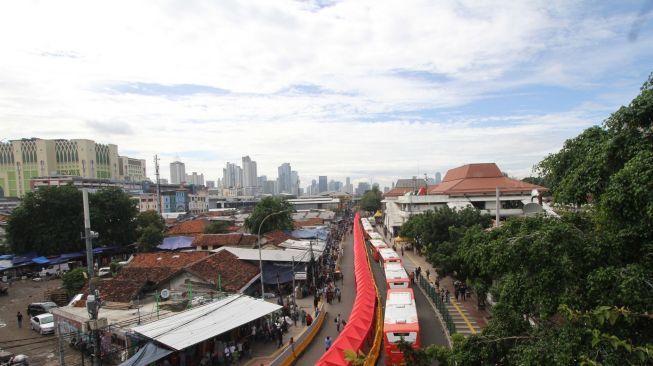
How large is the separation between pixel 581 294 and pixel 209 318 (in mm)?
12915

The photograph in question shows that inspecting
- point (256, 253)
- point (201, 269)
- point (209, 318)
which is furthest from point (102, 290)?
point (256, 253)

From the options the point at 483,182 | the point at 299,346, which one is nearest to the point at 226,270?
the point at 299,346

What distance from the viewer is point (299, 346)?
1730 centimetres

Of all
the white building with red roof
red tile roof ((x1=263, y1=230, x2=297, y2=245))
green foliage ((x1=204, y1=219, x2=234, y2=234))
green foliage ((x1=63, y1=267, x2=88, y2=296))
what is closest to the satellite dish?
green foliage ((x1=63, y1=267, x2=88, y2=296))

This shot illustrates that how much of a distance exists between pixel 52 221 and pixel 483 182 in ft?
157

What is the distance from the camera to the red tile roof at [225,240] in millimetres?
37312

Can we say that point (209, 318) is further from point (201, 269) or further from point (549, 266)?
point (549, 266)

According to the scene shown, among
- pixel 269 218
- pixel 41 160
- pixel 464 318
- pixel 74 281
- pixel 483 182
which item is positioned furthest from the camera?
pixel 41 160

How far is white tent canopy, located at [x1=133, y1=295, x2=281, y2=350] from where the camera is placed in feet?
44.5

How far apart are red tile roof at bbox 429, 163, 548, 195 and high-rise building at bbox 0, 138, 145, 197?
312 feet

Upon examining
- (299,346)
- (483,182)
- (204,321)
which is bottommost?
(299,346)

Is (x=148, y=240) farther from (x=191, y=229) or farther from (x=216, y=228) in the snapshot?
(x=191, y=229)

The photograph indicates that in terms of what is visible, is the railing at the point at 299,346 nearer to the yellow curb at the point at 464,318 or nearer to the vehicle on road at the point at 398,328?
the vehicle on road at the point at 398,328

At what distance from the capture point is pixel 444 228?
31.0 meters
